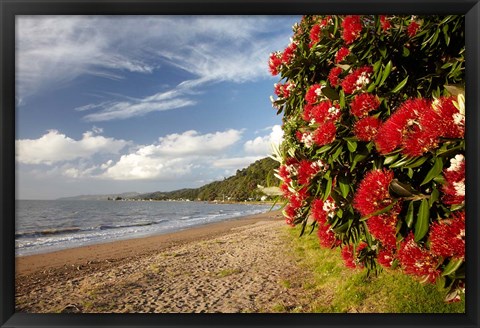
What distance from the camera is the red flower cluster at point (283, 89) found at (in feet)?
6.15

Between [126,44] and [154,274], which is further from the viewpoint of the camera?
[154,274]

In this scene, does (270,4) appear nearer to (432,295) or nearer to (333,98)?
(333,98)

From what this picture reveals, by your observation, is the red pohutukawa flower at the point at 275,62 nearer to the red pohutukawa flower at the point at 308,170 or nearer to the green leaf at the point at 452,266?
the red pohutukawa flower at the point at 308,170

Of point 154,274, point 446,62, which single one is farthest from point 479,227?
point 154,274

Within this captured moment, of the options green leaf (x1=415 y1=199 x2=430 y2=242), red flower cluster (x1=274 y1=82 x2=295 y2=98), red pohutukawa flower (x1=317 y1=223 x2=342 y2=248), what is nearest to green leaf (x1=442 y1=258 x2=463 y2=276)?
green leaf (x1=415 y1=199 x2=430 y2=242)

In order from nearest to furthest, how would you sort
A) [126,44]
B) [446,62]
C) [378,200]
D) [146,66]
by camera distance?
[378,200]
[446,62]
[126,44]
[146,66]

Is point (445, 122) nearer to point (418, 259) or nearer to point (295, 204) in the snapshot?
point (418, 259)

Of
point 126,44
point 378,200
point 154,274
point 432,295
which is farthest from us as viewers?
point 154,274

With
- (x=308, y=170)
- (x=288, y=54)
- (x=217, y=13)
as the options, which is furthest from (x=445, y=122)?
(x=288, y=54)

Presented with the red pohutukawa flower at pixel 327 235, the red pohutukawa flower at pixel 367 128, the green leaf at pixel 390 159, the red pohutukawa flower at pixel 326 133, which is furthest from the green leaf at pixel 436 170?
the red pohutukawa flower at pixel 327 235

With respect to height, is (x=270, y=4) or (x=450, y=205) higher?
(x=270, y=4)

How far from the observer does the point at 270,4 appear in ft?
4.16

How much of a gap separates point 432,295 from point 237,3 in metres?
1.65

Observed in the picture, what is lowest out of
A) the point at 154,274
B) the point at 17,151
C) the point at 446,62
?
the point at 154,274
